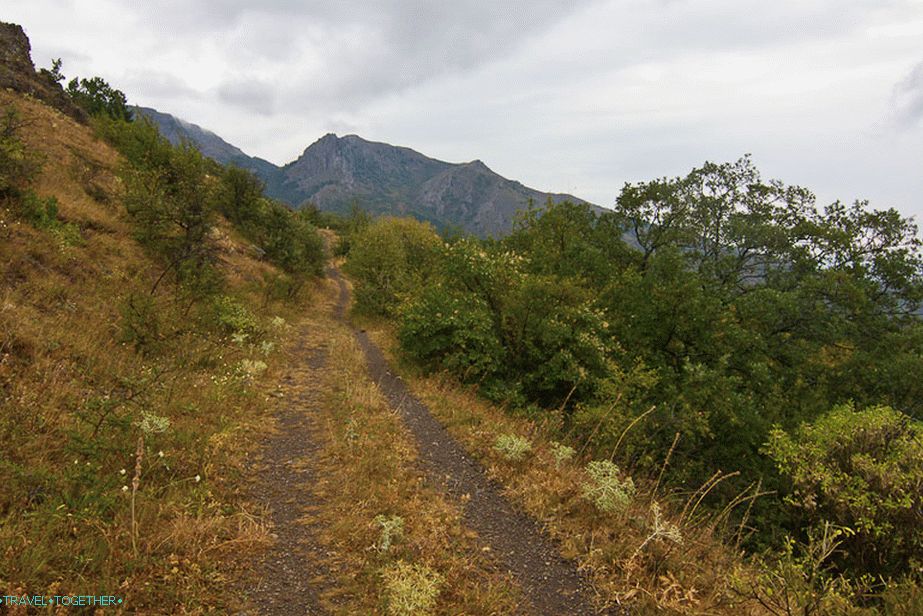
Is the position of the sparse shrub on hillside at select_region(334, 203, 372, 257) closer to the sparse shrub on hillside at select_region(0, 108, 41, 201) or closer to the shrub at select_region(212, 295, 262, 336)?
the shrub at select_region(212, 295, 262, 336)

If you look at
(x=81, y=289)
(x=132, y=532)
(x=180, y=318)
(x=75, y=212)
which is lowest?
(x=132, y=532)

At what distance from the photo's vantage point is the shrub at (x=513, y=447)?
22.5 feet

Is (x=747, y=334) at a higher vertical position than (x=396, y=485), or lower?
higher

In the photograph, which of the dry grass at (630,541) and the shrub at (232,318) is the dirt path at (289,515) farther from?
the shrub at (232,318)

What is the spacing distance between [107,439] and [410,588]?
14.6 ft

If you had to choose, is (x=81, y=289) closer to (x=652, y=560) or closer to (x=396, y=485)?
(x=396, y=485)

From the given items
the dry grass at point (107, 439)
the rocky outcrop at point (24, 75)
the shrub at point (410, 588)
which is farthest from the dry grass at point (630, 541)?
the rocky outcrop at point (24, 75)

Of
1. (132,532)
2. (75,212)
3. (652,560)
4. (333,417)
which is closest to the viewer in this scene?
(132,532)

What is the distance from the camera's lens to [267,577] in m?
3.90

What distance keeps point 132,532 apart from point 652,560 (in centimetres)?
543

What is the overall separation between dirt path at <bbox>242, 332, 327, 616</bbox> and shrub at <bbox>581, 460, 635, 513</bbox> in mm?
3556

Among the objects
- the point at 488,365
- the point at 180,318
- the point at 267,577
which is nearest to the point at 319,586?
the point at 267,577

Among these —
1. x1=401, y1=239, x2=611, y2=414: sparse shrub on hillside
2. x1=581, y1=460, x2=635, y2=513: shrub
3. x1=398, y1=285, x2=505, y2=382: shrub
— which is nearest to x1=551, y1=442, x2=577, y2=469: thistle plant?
x1=581, y1=460, x2=635, y2=513: shrub

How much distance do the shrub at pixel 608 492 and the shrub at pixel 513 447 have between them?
1279 millimetres
